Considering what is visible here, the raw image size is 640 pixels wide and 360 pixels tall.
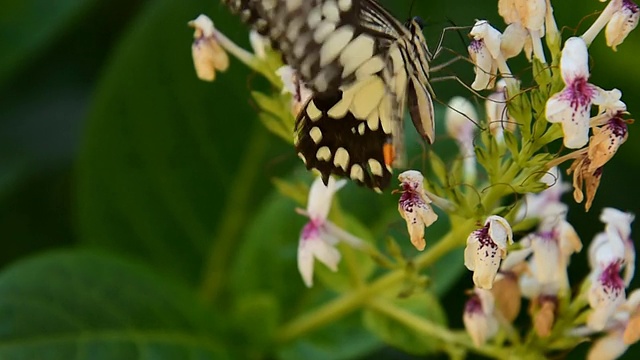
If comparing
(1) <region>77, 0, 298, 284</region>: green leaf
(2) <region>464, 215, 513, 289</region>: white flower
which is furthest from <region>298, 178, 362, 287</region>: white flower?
(1) <region>77, 0, 298, 284</region>: green leaf

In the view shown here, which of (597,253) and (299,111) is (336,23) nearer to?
(299,111)

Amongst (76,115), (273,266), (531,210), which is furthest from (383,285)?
(76,115)

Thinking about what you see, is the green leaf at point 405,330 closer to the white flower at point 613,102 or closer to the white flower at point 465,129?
the white flower at point 465,129

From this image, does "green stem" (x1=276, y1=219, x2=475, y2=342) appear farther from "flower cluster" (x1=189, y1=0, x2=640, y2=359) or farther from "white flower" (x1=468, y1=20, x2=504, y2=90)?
"white flower" (x1=468, y1=20, x2=504, y2=90)

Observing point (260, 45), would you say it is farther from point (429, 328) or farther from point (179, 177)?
point (179, 177)

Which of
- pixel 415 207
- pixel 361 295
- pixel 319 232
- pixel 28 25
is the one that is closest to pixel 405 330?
pixel 361 295

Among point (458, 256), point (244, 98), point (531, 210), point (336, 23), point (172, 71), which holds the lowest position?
point (458, 256)
